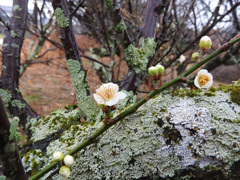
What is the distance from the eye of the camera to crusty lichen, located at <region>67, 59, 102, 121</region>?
50.0 inches

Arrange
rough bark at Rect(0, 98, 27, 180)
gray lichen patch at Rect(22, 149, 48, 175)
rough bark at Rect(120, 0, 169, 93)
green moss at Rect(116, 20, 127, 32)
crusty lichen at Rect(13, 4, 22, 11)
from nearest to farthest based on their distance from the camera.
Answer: rough bark at Rect(0, 98, 27, 180) → gray lichen patch at Rect(22, 149, 48, 175) → green moss at Rect(116, 20, 127, 32) → rough bark at Rect(120, 0, 169, 93) → crusty lichen at Rect(13, 4, 22, 11)

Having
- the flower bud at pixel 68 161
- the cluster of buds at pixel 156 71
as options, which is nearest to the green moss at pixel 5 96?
the flower bud at pixel 68 161

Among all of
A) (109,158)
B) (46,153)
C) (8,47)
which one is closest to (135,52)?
(109,158)

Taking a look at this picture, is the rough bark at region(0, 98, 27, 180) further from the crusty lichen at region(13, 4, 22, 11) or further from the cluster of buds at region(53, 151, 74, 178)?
the crusty lichen at region(13, 4, 22, 11)

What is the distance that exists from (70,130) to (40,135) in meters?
0.24

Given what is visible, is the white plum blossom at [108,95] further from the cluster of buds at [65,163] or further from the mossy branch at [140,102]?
the cluster of buds at [65,163]

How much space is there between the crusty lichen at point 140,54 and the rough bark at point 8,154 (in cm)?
82

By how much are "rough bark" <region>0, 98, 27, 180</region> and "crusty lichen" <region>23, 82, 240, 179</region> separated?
7.6 inches

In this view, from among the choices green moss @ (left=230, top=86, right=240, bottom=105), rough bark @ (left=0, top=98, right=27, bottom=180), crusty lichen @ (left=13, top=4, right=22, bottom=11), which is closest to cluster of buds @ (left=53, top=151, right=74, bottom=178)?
rough bark @ (left=0, top=98, right=27, bottom=180)

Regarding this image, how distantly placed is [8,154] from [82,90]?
0.70 m

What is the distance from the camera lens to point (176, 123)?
816 millimetres

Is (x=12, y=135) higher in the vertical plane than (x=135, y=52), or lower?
lower

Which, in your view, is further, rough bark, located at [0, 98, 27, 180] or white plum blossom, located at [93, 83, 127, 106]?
white plum blossom, located at [93, 83, 127, 106]

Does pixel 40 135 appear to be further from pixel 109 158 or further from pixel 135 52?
pixel 135 52
